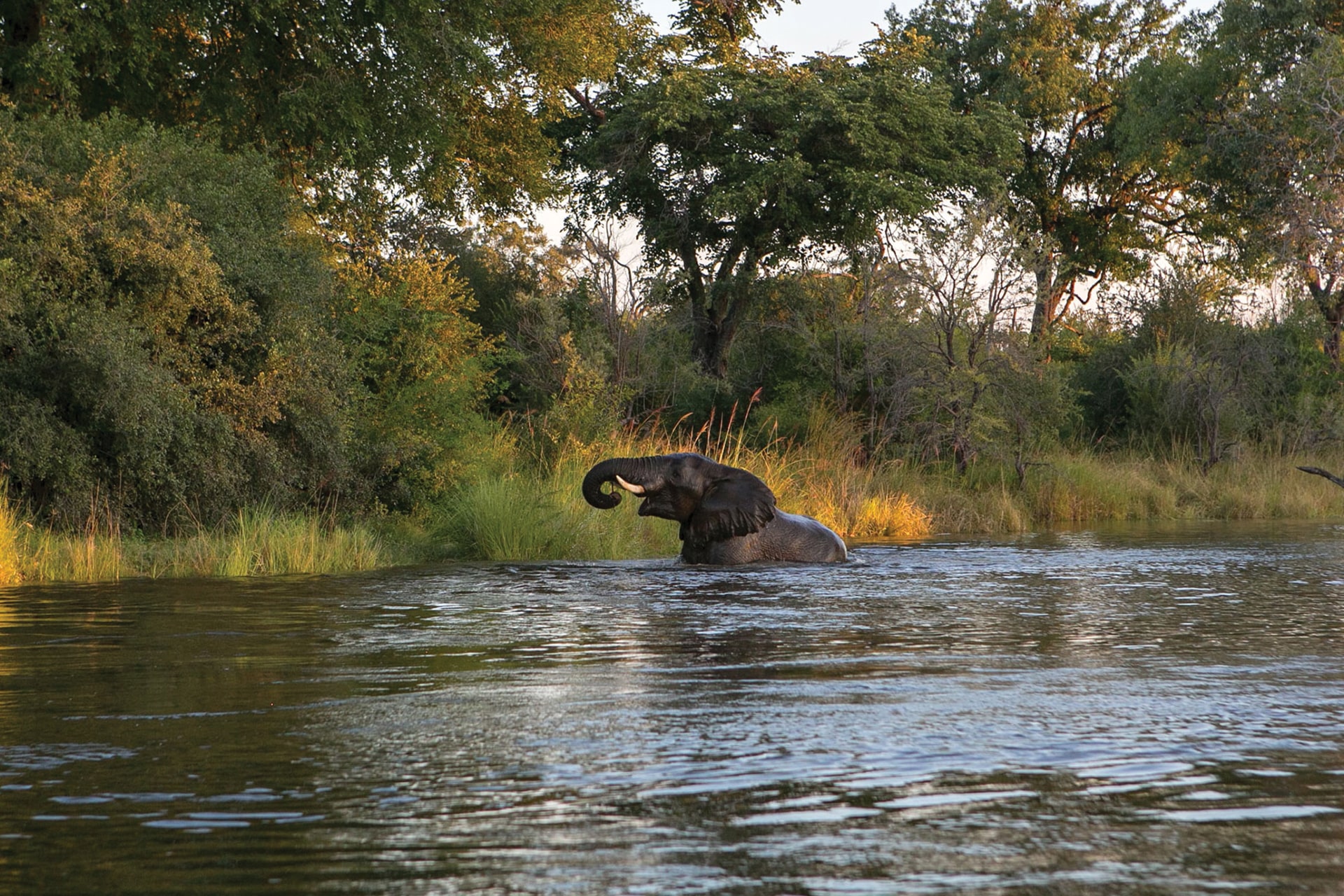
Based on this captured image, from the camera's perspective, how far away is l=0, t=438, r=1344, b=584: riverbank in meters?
13.7

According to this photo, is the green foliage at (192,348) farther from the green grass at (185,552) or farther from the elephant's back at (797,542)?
the elephant's back at (797,542)

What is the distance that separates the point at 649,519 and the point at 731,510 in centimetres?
391

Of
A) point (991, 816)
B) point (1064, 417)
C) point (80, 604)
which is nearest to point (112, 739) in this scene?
point (991, 816)

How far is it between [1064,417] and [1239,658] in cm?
1949

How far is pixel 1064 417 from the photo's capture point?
26.4 meters

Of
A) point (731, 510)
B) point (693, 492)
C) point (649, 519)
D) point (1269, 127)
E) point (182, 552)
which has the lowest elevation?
point (182, 552)

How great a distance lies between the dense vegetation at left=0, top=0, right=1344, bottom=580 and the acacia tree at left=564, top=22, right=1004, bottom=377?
0.11 m

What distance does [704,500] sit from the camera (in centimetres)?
1379

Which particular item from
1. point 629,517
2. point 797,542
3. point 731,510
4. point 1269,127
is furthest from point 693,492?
point 1269,127

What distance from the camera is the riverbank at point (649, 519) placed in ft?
45.0

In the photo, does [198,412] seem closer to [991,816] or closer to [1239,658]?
[1239,658]

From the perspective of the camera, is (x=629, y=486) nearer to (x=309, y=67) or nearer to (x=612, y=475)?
(x=612, y=475)

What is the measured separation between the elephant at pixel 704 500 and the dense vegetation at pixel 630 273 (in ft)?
7.20

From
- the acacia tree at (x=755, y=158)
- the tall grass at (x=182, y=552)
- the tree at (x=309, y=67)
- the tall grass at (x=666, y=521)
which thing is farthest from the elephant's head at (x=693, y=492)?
the acacia tree at (x=755, y=158)
